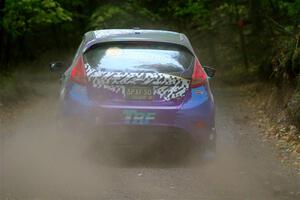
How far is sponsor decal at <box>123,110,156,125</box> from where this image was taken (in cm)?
881

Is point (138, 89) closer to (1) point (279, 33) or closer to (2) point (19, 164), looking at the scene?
(2) point (19, 164)

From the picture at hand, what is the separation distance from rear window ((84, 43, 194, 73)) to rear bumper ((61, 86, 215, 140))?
1.44 feet

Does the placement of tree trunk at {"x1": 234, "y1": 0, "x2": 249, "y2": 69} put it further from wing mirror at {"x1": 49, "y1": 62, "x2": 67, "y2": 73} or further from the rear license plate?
the rear license plate

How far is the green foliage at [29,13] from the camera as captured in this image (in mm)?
22159

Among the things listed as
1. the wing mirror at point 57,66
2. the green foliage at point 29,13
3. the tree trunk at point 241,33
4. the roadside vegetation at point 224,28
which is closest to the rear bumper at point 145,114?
the wing mirror at point 57,66

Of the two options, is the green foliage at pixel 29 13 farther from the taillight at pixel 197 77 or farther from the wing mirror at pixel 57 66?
the taillight at pixel 197 77

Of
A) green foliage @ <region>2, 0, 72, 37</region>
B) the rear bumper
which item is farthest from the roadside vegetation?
the rear bumper

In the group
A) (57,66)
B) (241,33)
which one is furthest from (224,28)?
(57,66)

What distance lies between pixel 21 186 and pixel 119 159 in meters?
2.08

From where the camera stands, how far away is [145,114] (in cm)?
884

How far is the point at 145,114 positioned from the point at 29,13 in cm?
1596

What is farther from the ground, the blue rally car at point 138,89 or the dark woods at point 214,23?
the blue rally car at point 138,89

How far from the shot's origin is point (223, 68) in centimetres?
2934

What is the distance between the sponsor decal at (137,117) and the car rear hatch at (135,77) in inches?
4.9
